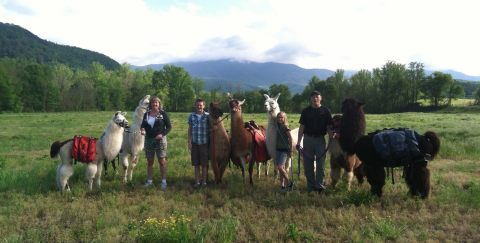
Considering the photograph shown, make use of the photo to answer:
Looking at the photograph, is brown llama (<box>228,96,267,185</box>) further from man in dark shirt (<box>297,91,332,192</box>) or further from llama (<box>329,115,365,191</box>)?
llama (<box>329,115,365,191</box>)

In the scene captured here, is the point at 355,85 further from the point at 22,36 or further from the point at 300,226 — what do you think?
the point at 22,36

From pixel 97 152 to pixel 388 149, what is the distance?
5.45 m

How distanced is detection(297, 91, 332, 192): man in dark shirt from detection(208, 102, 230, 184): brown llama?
1588 millimetres

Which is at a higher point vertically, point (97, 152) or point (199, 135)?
point (199, 135)

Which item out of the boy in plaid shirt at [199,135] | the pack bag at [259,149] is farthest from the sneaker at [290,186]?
the boy in plaid shirt at [199,135]

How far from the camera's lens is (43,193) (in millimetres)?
7188

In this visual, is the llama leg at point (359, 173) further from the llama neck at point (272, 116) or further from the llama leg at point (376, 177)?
the llama neck at point (272, 116)

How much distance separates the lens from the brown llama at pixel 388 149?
590 cm

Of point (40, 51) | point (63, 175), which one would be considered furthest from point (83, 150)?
point (40, 51)

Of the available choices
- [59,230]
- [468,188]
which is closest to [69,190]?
[59,230]

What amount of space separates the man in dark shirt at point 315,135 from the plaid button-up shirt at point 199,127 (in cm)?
189

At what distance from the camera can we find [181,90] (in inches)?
2616

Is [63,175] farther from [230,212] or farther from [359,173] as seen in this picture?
[359,173]

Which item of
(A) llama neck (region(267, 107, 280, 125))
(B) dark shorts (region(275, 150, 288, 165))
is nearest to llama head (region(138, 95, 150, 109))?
(A) llama neck (region(267, 107, 280, 125))
